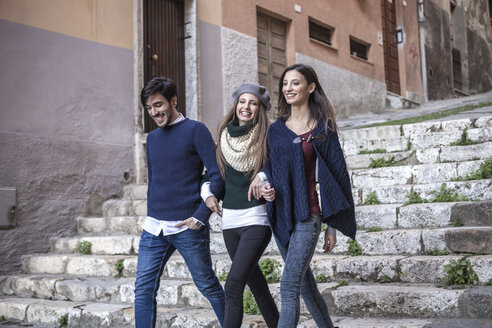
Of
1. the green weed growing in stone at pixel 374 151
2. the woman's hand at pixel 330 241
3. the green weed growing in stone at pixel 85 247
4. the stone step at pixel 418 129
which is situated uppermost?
the stone step at pixel 418 129

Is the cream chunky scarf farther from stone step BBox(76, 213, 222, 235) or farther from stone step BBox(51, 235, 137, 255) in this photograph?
stone step BBox(76, 213, 222, 235)

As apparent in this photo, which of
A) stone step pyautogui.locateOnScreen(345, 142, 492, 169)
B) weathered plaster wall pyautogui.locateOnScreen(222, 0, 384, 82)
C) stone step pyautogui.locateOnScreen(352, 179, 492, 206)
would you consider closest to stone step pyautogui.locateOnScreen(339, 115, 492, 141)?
stone step pyautogui.locateOnScreen(345, 142, 492, 169)

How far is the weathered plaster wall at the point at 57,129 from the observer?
250 inches

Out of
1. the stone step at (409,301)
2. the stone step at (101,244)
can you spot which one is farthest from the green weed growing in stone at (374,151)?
the stone step at (101,244)

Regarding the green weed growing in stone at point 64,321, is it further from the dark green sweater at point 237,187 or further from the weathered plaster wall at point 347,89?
the weathered plaster wall at point 347,89

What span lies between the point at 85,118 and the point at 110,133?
1.39 feet

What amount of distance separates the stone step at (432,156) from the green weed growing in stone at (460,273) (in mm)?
2008

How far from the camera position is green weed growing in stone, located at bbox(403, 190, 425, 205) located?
205 inches

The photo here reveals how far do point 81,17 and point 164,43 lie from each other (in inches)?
65.4

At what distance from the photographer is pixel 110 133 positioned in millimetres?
7414

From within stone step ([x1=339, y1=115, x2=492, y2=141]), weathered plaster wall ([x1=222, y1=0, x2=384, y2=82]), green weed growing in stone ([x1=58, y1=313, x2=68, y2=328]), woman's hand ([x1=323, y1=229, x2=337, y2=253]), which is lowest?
green weed growing in stone ([x1=58, y1=313, x2=68, y2=328])

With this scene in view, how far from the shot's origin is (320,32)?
1253 cm

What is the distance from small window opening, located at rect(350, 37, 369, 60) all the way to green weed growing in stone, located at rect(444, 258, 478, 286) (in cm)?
1028

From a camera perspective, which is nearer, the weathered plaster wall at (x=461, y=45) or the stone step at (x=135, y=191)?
the stone step at (x=135, y=191)
